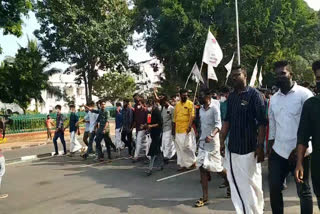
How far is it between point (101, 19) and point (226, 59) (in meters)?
10.5

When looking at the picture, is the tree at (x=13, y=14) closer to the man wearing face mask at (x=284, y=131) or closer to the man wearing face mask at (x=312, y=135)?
the man wearing face mask at (x=284, y=131)

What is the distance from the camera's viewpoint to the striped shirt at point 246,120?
12.9 ft

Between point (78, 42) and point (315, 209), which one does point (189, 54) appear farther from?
point (315, 209)

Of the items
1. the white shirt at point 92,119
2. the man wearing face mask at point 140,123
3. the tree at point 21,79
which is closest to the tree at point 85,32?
the tree at point 21,79

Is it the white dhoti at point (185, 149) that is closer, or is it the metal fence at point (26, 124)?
the white dhoti at point (185, 149)

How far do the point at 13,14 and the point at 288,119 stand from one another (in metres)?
15.3

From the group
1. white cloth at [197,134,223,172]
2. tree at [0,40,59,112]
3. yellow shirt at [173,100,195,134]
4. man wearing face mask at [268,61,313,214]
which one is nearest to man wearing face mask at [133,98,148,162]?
yellow shirt at [173,100,195,134]

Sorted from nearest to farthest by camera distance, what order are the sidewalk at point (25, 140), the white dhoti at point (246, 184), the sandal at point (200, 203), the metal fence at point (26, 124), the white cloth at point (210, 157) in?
the white dhoti at point (246, 184) → the sandal at point (200, 203) → the white cloth at point (210, 157) → the sidewalk at point (25, 140) → the metal fence at point (26, 124)

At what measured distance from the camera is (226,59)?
2775cm

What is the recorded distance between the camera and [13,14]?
52.1 ft

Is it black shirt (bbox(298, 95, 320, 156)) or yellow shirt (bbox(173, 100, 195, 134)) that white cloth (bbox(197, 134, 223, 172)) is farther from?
black shirt (bbox(298, 95, 320, 156))

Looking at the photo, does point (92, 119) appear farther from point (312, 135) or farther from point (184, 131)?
point (312, 135)

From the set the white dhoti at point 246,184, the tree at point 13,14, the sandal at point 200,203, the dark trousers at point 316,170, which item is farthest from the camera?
the tree at point 13,14

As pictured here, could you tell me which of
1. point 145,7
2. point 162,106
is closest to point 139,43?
point 145,7
